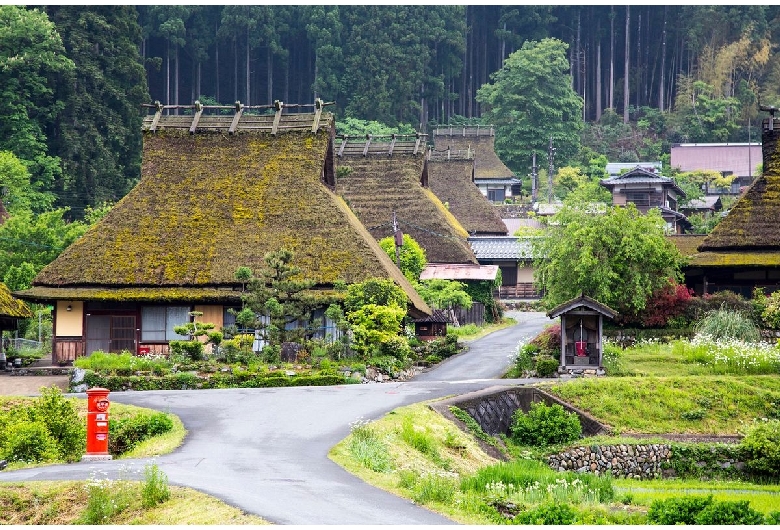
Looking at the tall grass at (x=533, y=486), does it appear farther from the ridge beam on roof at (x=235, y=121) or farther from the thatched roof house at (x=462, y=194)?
the thatched roof house at (x=462, y=194)

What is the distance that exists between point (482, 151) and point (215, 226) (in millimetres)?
54108

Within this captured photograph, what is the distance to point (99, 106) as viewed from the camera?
→ 7438cm

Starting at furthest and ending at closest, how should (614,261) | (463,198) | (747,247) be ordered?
1. (463,198)
2. (747,247)
3. (614,261)

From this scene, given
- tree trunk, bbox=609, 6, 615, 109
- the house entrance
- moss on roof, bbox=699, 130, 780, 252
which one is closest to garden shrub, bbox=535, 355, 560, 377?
moss on roof, bbox=699, 130, 780, 252

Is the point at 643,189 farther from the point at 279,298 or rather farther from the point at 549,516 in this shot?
the point at 549,516

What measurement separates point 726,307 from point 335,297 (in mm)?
12687

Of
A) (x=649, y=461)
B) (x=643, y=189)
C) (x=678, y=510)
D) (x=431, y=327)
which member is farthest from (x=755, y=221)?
(x=643, y=189)

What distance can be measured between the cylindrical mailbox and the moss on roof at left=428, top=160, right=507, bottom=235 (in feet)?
175

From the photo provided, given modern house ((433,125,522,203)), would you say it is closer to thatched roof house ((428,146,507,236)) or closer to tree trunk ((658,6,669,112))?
thatched roof house ((428,146,507,236))

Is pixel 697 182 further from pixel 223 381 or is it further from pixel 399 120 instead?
pixel 223 381

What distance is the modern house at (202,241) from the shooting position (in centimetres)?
4050

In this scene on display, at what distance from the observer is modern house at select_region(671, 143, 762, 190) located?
96625 millimetres

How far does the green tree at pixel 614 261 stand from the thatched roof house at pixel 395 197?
752 inches

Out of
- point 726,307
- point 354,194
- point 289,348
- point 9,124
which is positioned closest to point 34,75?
point 9,124
